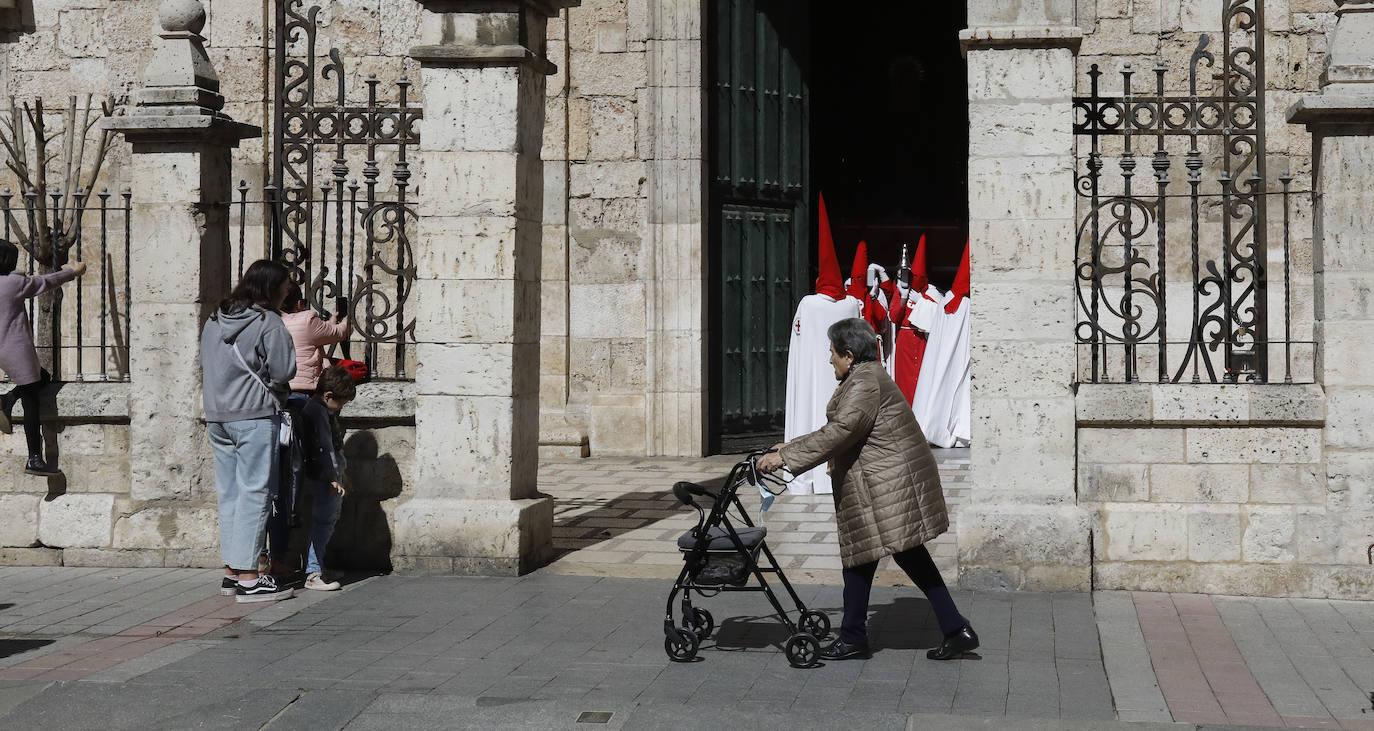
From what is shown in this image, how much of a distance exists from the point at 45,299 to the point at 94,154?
4076mm

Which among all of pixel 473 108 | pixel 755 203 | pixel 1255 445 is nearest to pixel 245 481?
pixel 473 108

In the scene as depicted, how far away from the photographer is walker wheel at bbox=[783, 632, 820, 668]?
575 centimetres

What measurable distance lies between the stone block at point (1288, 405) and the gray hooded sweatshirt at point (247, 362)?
4942 mm

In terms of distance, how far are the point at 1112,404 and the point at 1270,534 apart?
1.01 m

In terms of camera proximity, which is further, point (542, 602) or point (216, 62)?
point (216, 62)

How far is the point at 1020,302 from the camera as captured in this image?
7.41 m

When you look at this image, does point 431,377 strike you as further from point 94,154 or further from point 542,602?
point 94,154

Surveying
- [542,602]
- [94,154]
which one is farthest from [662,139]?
[542,602]

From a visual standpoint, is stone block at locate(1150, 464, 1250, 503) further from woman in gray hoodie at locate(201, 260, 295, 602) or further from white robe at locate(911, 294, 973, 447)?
white robe at locate(911, 294, 973, 447)

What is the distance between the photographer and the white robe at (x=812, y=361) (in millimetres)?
11023

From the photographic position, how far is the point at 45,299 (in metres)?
10.3

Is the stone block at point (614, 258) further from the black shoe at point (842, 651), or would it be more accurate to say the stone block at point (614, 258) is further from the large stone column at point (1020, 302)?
the black shoe at point (842, 651)

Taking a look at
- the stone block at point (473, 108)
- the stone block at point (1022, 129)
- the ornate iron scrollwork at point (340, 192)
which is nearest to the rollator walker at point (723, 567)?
the stone block at point (1022, 129)

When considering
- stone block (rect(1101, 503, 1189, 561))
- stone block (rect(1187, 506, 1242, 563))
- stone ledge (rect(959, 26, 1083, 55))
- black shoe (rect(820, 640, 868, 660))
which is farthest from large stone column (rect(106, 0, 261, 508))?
stone block (rect(1187, 506, 1242, 563))
